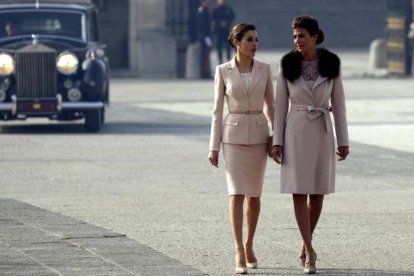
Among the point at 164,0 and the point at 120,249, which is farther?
the point at 164,0

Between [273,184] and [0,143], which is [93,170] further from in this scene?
[0,143]

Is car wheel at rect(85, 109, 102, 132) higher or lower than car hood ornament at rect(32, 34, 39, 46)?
lower

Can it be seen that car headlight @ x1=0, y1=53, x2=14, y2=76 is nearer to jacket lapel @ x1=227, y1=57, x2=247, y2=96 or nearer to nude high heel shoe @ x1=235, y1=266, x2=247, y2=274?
jacket lapel @ x1=227, y1=57, x2=247, y2=96

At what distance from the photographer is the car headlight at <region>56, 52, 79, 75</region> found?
21094 millimetres

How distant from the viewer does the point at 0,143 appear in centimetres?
1950

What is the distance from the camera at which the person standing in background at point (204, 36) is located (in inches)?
1353

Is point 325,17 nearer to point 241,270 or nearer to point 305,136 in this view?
point 305,136

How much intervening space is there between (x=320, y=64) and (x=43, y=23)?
41.4 ft

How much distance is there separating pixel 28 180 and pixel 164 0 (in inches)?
811

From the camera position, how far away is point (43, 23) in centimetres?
2197

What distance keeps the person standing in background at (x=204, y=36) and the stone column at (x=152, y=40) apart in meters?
1.00

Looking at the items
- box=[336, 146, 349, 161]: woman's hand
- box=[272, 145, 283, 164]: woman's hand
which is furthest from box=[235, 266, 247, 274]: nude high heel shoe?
box=[336, 146, 349, 161]: woman's hand

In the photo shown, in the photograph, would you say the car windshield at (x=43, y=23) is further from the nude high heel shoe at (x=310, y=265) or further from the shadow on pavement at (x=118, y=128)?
the nude high heel shoe at (x=310, y=265)

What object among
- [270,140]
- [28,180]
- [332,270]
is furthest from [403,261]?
[28,180]
